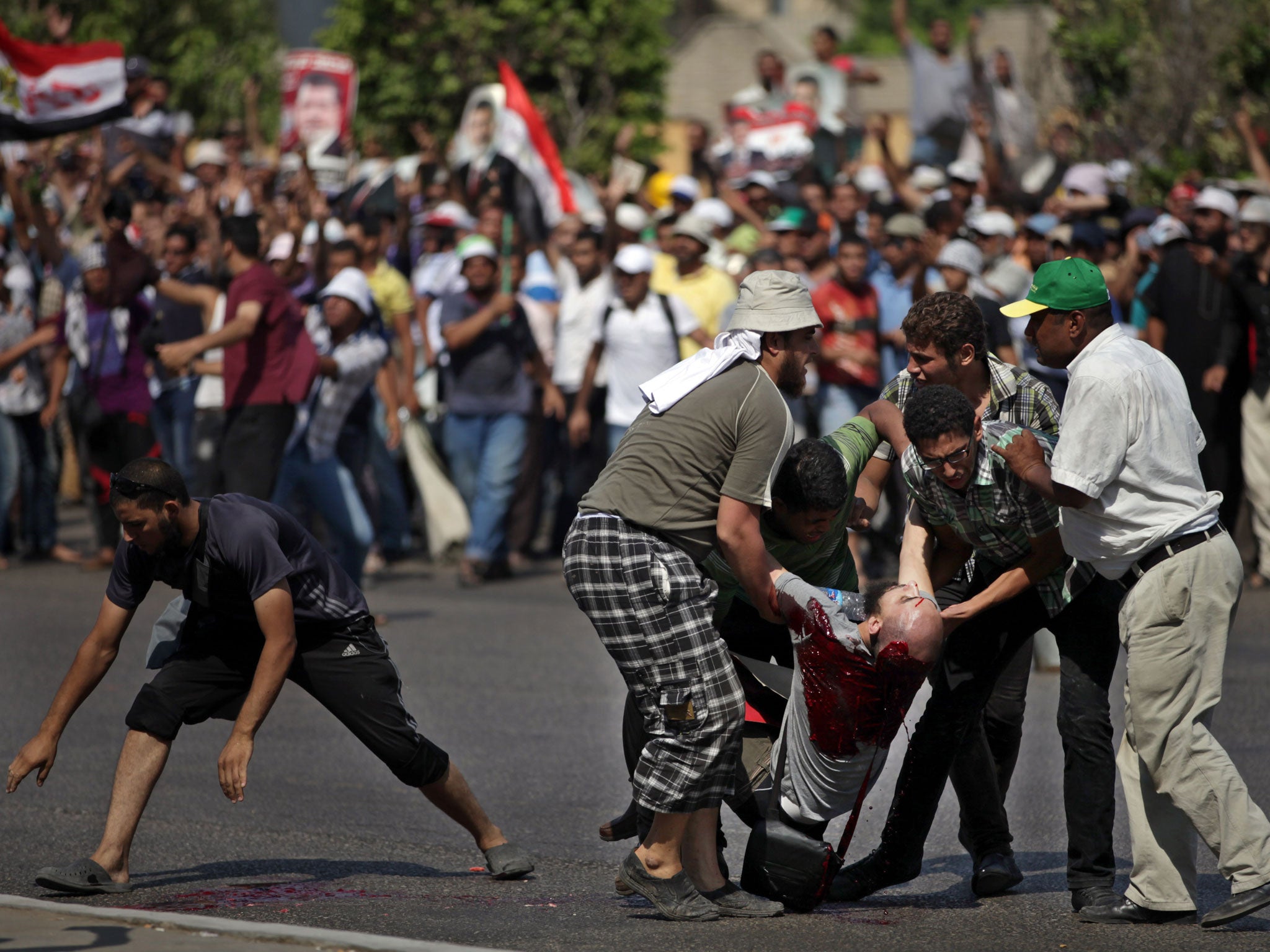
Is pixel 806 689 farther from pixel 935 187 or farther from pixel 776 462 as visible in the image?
pixel 935 187

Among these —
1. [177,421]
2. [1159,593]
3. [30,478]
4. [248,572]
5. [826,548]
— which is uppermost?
[1159,593]

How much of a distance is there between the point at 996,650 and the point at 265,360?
5.61 m

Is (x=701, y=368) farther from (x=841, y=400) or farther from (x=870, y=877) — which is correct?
(x=841, y=400)

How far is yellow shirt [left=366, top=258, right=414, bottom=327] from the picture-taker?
43.0 feet

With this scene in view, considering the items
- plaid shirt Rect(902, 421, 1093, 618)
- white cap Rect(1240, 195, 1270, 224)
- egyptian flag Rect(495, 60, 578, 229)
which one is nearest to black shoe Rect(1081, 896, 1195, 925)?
plaid shirt Rect(902, 421, 1093, 618)

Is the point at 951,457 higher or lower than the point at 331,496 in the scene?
higher

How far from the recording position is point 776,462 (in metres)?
5.08

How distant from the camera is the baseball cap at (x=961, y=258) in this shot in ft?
35.0

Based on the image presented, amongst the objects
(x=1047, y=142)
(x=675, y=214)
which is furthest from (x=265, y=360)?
(x=1047, y=142)

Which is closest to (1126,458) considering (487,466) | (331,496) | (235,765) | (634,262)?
(235,765)

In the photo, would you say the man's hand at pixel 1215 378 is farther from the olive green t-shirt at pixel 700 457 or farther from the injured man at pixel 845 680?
the olive green t-shirt at pixel 700 457

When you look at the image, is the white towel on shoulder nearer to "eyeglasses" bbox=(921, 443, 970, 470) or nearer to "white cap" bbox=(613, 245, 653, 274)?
"eyeglasses" bbox=(921, 443, 970, 470)

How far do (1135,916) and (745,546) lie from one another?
153 centimetres

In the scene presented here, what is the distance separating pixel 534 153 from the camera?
1568cm
